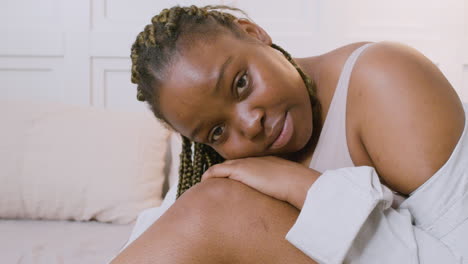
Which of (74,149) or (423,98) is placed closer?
(423,98)

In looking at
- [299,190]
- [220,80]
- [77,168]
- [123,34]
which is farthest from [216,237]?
[123,34]

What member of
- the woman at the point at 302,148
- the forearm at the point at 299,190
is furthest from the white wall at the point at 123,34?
the forearm at the point at 299,190

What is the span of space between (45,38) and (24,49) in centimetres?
10

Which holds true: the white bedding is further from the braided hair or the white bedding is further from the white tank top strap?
the white tank top strap

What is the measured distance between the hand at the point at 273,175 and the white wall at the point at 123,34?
3.79 feet

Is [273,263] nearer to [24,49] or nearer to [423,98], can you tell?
[423,98]

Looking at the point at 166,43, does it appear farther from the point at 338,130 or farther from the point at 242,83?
the point at 338,130

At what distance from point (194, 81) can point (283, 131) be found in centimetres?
16

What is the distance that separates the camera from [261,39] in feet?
2.94

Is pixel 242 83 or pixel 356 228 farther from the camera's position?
pixel 242 83

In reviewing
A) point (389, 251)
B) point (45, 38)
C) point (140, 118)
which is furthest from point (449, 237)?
point (45, 38)

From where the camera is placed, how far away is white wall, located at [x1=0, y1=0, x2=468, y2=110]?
Answer: 1.82 meters

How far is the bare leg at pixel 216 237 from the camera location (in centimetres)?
60

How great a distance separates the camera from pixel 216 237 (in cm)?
60
